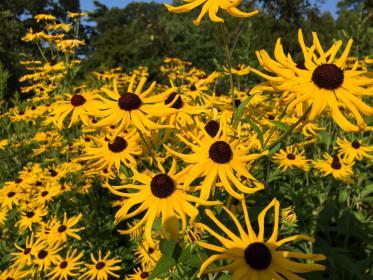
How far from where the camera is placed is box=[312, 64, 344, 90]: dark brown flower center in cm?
162

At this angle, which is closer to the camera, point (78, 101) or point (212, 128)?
point (212, 128)

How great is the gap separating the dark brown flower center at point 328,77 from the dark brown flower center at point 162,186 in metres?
0.85

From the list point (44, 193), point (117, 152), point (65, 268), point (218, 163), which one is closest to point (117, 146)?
point (117, 152)

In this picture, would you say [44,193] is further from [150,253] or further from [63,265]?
[150,253]

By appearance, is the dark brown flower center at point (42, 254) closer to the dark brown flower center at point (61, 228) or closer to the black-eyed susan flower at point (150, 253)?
the dark brown flower center at point (61, 228)

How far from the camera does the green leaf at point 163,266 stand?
5.44 feet

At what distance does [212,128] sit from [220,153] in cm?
43

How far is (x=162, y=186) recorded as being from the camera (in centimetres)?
181

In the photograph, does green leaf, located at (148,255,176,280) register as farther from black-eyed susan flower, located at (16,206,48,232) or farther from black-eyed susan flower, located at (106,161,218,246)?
black-eyed susan flower, located at (16,206,48,232)

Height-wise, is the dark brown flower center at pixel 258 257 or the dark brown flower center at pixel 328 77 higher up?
the dark brown flower center at pixel 328 77

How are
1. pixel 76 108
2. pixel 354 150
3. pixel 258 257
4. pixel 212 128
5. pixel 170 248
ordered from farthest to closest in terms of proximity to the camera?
pixel 354 150 < pixel 76 108 < pixel 212 128 < pixel 170 248 < pixel 258 257

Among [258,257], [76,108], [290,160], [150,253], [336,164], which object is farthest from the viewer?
[290,160]

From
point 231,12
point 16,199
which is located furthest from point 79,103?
point 16,199

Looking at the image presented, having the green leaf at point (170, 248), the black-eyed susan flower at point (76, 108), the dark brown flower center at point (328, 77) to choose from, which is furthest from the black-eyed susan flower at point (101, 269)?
the dark brown flower center at point (328, 77)
